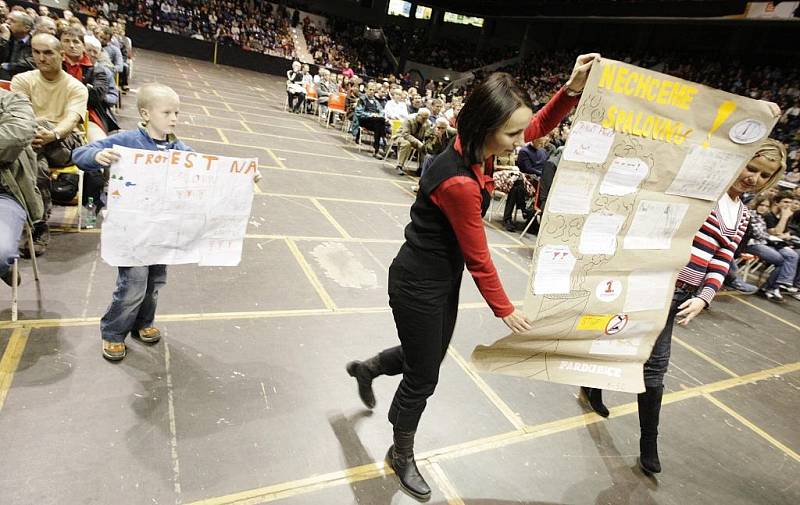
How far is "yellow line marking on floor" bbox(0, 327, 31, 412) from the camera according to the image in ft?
7.09

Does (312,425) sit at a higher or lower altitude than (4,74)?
lower

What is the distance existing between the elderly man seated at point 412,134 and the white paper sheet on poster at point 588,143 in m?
6.98

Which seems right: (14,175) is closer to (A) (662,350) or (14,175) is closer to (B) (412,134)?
(A) (662,350)

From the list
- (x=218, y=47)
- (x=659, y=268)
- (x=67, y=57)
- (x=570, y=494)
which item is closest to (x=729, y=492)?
(x=570, y=494)

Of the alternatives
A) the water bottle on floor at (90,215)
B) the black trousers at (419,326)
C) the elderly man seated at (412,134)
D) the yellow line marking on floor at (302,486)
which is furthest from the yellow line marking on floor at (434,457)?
Answer: the elderly man seated at (412,134)

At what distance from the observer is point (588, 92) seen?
5.03ft

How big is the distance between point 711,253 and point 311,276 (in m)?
2.83

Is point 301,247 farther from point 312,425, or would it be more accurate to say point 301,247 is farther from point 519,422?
point 519,422

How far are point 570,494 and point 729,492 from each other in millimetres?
1025

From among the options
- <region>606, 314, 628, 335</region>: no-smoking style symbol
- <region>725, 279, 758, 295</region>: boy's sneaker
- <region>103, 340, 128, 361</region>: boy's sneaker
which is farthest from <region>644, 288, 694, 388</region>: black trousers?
<region>725, 279, 758, 295</region>: boy's sneaker

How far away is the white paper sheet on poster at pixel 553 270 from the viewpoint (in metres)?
1.71

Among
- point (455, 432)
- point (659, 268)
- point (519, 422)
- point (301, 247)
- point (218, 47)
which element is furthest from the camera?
point (218, 47)

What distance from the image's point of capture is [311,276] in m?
3.86

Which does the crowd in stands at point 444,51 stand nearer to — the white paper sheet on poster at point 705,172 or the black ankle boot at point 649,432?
the black ankle boot at point 649,432
